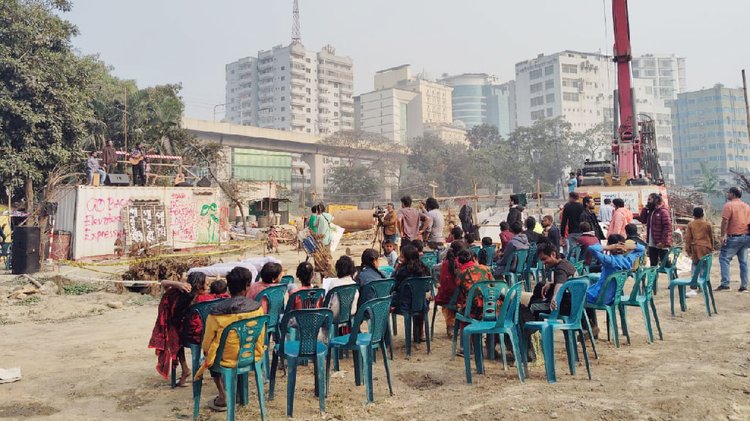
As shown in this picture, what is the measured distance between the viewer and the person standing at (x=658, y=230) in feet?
29.7

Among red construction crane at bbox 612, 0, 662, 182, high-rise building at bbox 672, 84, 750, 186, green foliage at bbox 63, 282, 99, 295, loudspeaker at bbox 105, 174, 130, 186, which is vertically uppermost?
high-rise building at bbox 672, 84, 750, 186

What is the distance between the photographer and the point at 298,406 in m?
4.66

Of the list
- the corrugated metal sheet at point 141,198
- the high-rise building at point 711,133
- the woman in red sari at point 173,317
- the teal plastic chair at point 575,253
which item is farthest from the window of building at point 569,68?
the woman in red sari at point 173,317

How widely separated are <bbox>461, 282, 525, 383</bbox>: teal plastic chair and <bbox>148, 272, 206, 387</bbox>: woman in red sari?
2.53 meters

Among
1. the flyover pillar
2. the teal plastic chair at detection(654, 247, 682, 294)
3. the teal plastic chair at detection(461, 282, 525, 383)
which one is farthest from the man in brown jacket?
the flyover pillar

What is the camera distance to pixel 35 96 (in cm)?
2200

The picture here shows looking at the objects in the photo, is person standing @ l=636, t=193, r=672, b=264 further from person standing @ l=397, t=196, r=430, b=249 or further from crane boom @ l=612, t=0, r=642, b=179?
crane boom @ l=612, t=0, r=642, b=179

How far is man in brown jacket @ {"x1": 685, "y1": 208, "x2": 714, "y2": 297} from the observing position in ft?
28.9

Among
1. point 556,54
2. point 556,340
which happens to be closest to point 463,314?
point 556,340

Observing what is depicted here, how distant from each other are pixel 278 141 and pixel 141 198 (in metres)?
39.7

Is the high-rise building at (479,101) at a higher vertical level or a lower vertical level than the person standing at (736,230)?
higher

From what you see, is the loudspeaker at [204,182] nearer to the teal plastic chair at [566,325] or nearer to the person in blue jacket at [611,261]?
the person in blue jacket at [611,261]

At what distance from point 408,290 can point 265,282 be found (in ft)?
5.38

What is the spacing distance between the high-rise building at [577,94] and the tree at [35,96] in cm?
8798
